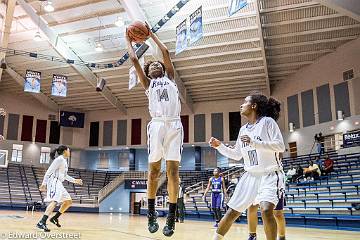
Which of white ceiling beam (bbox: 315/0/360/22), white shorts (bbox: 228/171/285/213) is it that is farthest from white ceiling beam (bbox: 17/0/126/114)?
white shorts (bbox: 228/171/285/213)

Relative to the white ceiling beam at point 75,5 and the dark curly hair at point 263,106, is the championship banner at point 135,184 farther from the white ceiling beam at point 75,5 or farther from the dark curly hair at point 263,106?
the dark curly hair at point 263,106

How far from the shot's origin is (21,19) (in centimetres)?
1939

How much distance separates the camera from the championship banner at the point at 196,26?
43.4ft

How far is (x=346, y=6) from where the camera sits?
14977 mm

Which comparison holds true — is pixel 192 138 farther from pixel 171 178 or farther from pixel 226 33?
pixel 171 178

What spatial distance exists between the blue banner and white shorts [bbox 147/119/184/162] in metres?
27.1

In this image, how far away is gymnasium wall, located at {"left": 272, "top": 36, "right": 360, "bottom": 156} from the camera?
20.0 metres

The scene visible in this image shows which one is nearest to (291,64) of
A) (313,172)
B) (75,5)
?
(313,172)

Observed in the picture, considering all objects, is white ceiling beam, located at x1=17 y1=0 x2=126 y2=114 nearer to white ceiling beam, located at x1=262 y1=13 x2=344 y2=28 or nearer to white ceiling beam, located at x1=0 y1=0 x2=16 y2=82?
white ceiling beam, located at x1=0 y1=0 x2=16 y2=82

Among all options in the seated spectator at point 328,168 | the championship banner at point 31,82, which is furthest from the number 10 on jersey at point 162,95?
the championship banner at point 31,82

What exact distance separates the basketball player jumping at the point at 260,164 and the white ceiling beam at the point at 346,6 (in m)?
12.4

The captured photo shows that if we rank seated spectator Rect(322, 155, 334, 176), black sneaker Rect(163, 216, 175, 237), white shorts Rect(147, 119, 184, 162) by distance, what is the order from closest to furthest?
black sneaker Rect(163, 216, 175, 237) < white shorts Rect(147, 119, 184, 162) < seated spectator Rect(322, 155, 334, 176)

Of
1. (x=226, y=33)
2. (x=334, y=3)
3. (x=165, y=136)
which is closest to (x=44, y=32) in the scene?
(x=226, y=33)

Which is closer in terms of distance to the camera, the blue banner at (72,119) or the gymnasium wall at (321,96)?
the gymnasium wall at (321,96)
